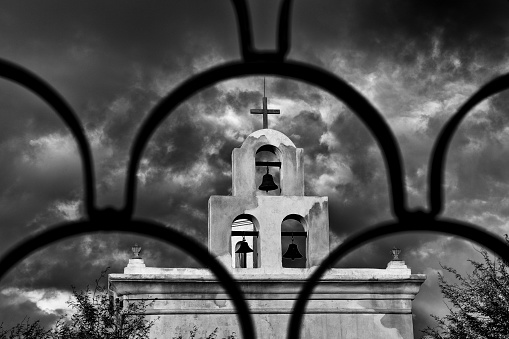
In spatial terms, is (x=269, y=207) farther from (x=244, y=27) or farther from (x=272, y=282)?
(x=244, y=27)

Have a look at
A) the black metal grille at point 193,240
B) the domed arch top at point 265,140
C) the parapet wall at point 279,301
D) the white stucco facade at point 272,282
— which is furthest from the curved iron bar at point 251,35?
the parapet wall at point 279,301

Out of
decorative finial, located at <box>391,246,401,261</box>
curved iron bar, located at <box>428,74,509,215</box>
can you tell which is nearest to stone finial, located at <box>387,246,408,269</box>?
decorative finial, located at <box>391,246,401,261</box>

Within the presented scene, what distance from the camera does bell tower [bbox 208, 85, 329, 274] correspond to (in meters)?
13.6

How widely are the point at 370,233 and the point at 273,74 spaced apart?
302 millimetres

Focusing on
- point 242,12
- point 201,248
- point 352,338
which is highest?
point 352,338

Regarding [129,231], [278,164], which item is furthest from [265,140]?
[129,231]

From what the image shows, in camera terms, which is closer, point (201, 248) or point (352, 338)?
point (201, 248)

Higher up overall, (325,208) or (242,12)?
(325,208)

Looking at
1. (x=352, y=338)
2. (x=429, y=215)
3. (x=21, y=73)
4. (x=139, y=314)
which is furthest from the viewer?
(x=352, y=338)

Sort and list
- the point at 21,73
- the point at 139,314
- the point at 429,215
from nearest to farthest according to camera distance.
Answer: the point at 21,73
the point at 429,215
the point at 139,314

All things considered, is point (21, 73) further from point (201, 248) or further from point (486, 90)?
point (486, 90)

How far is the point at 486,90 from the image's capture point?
160cm

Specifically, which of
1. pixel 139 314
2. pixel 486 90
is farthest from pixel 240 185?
pixel 486 90

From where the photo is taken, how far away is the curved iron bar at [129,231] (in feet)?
4.83
